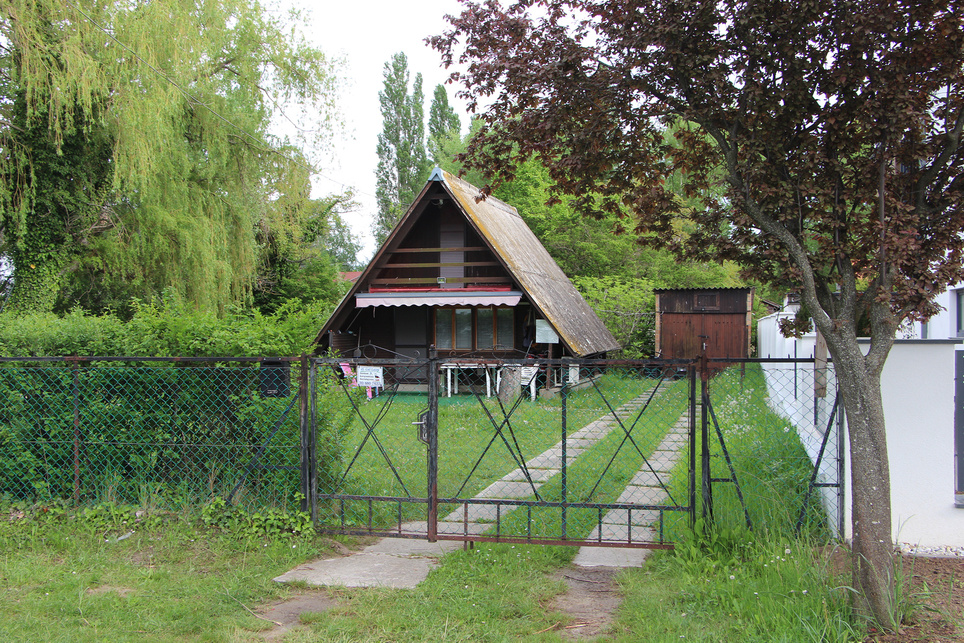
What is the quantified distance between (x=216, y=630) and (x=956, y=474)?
5.43m

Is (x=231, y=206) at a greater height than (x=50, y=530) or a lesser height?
greater

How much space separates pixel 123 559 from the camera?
5535 millimetres

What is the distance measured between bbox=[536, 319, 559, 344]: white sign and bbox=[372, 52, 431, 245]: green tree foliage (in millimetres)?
29783

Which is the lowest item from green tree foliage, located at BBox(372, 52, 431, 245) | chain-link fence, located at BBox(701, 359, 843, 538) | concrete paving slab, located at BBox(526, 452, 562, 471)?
concrete paving slab, located at BBox(526, 452, 562, 471)

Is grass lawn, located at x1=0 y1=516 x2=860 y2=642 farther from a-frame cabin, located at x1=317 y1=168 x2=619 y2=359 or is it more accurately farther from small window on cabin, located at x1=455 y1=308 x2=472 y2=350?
small window on cabin, located at x1=455 y1=308 x2=472 y2=350

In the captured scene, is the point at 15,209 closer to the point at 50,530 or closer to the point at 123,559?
the point at 50,530

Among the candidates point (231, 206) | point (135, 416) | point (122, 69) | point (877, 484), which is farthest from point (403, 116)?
point (877, 484)

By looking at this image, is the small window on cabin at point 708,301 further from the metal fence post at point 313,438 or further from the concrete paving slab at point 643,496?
the metal fence post at point 313,438

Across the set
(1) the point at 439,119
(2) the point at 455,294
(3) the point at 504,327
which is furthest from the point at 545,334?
(1) the point at 439,119

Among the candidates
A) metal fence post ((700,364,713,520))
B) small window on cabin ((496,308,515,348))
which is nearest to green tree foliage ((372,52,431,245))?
small window on cabin ((496,308,515,348))

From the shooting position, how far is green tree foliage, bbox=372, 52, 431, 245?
44.0 meters

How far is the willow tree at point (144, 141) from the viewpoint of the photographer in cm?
1314

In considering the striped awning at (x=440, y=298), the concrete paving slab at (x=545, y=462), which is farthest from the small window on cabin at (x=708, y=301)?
the concrete paving slab at (x=545, y=462)

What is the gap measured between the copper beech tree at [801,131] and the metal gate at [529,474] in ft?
3.56
